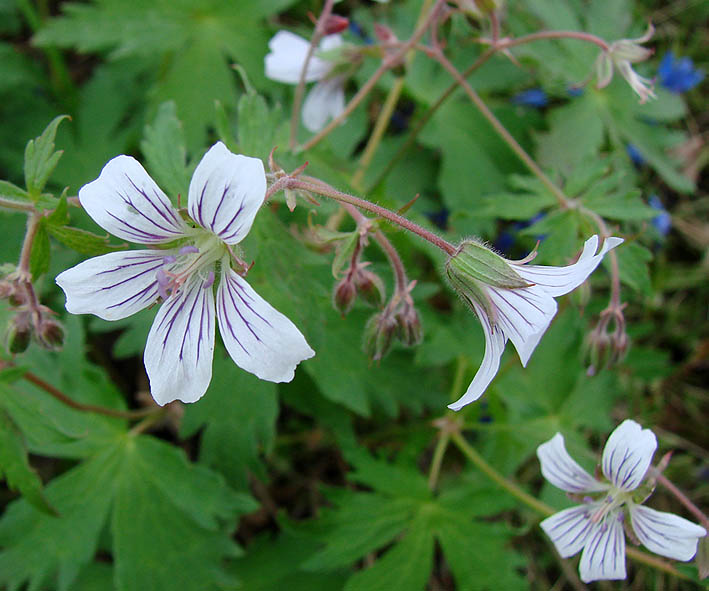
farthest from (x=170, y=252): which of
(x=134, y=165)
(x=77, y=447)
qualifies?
(x=77, y=447)

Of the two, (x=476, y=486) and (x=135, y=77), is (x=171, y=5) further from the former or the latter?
(x=476, y=486)

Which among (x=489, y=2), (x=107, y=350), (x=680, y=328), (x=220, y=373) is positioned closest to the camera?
(x=489, y=2)

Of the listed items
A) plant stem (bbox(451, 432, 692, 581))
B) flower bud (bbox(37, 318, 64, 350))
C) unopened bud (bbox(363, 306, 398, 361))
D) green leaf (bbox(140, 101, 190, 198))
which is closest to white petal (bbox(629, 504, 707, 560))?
plant stem (bbox(451, 432, 692, 581))

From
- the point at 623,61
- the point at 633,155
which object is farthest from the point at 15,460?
the point at 633,155

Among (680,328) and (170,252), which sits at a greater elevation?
(170,252)

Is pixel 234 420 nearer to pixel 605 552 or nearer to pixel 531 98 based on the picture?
pixel 605 552

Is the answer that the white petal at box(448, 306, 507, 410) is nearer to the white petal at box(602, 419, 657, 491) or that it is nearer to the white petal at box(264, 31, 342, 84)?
the white petal at box(602, 419, 657, 491)
